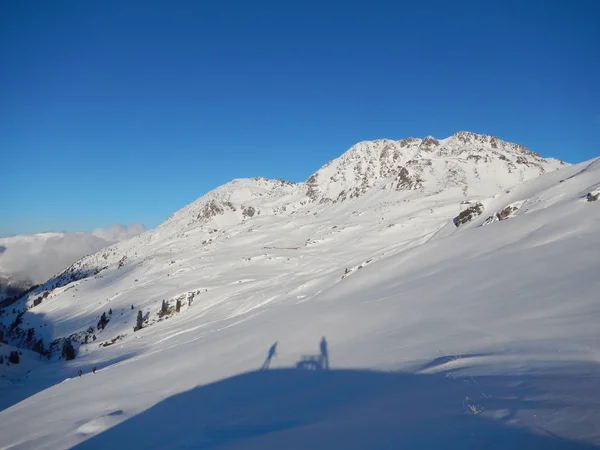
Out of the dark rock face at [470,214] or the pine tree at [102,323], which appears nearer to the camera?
the dark rock face at [470,214]

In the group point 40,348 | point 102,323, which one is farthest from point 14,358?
point 40,348

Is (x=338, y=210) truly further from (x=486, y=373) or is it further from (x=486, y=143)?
(x=486, y=373)

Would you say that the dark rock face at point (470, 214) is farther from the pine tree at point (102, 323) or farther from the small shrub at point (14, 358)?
the pine tree at point (102, 323)

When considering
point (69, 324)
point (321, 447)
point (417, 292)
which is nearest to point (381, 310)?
point (417, 292)

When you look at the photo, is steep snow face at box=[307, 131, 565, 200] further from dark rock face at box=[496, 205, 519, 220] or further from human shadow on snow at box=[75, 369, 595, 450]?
human shadow on snow at box=[75, 369, 595, 450]

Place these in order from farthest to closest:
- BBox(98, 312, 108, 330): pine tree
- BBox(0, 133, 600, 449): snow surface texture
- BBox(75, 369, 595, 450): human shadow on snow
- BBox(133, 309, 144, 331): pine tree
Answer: BBox(98, 312, 108, 330): pine tree < BBox(133, 309, 144, 331): pine tree < BBox(0, 133, 600, 449): snow surface texture < BBox(75, 369, 595, 450): human shadow on snow

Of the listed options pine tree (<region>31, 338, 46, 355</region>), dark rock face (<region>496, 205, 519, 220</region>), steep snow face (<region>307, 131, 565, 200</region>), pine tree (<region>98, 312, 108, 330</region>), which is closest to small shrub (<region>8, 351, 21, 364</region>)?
pine tree (<region>31, 338, 46, 355</region>)

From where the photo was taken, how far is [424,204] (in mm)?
95625

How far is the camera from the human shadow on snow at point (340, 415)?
473 centimetres

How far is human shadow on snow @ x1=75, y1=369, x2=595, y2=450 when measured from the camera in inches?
186

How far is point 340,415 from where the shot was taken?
22.5ft

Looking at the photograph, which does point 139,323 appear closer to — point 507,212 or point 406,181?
point 507,212

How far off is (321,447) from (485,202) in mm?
32220

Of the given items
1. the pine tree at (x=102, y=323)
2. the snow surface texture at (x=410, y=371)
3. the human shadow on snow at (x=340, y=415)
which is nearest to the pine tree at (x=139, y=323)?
the pine tree at (x=102, y=323)
